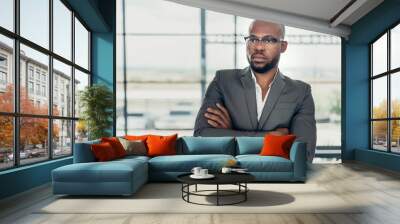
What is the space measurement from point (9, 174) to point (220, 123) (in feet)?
15.8

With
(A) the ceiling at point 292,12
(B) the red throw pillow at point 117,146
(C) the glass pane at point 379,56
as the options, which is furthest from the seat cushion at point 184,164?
(C) the glass pane at point 379,56

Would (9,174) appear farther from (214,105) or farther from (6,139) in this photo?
(214,105)

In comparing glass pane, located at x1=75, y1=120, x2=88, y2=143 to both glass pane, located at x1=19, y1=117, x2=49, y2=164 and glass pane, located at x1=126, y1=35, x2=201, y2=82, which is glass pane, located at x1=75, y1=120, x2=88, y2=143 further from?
glass pane, located at x1=126, y1=35, x2=201, y2=82

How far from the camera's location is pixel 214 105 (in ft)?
29.0

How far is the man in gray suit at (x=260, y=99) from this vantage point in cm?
862

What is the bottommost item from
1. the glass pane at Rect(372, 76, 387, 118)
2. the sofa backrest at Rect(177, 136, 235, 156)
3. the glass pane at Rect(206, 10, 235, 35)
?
the sofa backrest at Rect(177, 136, 235, 156)

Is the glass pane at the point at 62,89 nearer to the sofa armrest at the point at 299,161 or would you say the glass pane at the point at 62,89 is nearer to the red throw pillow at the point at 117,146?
the red throw pillow at the point at 117,146

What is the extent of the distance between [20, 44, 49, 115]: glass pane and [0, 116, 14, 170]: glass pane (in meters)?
0.43

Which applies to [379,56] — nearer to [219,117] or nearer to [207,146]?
[219,117]

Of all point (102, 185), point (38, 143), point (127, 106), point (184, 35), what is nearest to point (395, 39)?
point (184, 35)

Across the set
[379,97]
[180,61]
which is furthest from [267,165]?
[379,97]

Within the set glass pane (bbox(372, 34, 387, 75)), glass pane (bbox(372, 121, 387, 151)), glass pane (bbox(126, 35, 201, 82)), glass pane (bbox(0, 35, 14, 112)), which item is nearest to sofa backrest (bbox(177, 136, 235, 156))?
glass pane (bbox(126, 35, 201, 82))

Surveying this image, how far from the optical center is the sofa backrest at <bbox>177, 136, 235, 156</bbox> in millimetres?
6715

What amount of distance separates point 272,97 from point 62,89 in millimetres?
4442
